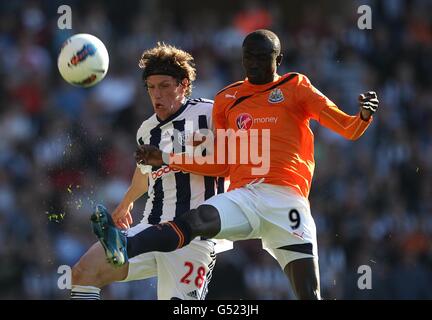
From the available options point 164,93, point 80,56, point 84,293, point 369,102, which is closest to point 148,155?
point 164,93

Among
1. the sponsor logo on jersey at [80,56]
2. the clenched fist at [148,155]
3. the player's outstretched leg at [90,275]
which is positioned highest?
the sponsor logo on jersey at [80,56]

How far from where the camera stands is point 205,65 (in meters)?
14.6

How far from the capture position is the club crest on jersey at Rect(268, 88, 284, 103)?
793cm

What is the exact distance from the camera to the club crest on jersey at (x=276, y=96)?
7.93 metres

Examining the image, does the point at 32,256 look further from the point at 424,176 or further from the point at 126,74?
the point at 424,176

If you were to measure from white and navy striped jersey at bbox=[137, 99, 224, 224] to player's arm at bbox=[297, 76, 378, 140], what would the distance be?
0.86 meters

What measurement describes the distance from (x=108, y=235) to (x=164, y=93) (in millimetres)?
1638

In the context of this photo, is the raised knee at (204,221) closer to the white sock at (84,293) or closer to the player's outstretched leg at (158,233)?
the player's outstretched leg at (158,233)

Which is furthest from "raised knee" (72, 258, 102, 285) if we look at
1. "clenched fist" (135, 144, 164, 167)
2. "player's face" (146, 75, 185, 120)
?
"player's face" (146, 75, 185, 120)

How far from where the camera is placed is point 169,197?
8.27 meters

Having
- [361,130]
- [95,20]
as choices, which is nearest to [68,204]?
[95,20]

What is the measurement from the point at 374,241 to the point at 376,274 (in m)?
0.61

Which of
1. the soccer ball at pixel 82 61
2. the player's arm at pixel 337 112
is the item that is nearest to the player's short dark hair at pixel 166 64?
the soccer ball at pixel 82 61

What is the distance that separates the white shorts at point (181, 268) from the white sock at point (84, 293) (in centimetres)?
31
